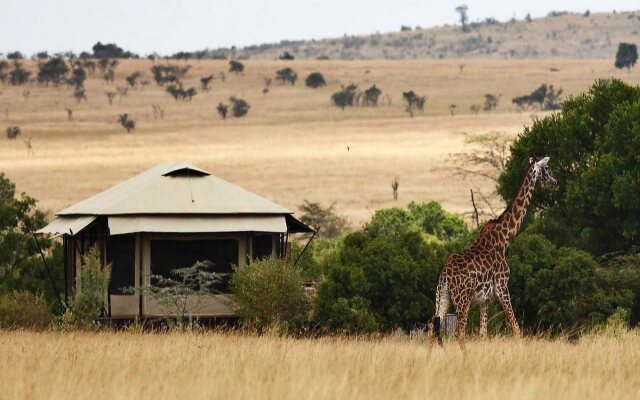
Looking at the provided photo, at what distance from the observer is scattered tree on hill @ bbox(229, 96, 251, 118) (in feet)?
362

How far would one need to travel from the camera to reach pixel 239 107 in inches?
4377

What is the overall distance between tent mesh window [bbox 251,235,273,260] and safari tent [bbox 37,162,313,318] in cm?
2

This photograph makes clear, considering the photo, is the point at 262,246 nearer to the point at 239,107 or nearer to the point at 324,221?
the point at 324,221

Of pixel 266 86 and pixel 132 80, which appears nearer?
pixel 132 80

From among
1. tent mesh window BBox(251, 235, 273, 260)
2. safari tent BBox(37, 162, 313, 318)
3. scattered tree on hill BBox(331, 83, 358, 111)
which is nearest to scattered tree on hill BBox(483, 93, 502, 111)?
scattered tree on hill BBox(331, 83, 358, 111)

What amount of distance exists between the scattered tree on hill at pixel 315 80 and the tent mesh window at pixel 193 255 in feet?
318

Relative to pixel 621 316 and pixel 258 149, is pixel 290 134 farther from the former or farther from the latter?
pixel 621 316

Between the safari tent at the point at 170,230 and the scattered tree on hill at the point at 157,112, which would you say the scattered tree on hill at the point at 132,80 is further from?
the safari tent at the point at 170,230

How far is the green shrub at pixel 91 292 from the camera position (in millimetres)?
25250

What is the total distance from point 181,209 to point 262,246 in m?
2.31

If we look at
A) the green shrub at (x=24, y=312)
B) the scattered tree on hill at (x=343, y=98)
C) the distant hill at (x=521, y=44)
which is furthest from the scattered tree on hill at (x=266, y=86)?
the green shrub at (x=24, y=312)

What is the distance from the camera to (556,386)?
1229 centimetres

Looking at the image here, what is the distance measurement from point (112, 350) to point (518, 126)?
3179 inches

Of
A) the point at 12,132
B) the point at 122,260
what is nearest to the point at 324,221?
the point at 122,260
